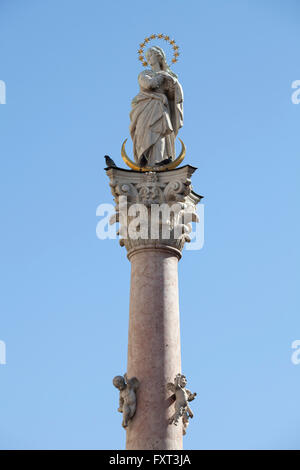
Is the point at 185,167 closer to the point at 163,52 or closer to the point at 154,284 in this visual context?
the point at 154,284

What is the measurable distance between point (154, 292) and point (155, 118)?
4620mm

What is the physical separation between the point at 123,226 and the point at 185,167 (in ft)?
6.41

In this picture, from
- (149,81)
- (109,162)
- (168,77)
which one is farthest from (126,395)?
(168,77)

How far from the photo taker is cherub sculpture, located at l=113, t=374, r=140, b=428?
17.6 m

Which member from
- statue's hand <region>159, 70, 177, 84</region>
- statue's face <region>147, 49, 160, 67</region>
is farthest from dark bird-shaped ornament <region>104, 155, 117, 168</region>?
statue's face <region>147, 49, 160, 67</region>

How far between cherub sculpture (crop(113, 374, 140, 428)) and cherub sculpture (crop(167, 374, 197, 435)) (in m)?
0.74

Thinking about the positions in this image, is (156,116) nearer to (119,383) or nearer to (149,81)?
(149,81)

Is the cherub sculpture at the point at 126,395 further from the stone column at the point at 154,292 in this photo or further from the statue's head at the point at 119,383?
the stone column at the point at 154,292

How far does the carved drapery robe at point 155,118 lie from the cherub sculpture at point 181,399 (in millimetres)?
5521

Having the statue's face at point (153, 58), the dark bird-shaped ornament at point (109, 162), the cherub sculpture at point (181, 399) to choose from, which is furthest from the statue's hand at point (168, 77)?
the cherub sculpture at point (181, 399)

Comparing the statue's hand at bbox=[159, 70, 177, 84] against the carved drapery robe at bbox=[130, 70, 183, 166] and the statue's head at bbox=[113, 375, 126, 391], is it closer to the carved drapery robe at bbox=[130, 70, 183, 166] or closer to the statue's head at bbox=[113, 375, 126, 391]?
the carved drapery robe at bbox=[130, 70, 183, 166]

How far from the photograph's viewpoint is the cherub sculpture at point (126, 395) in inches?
693
